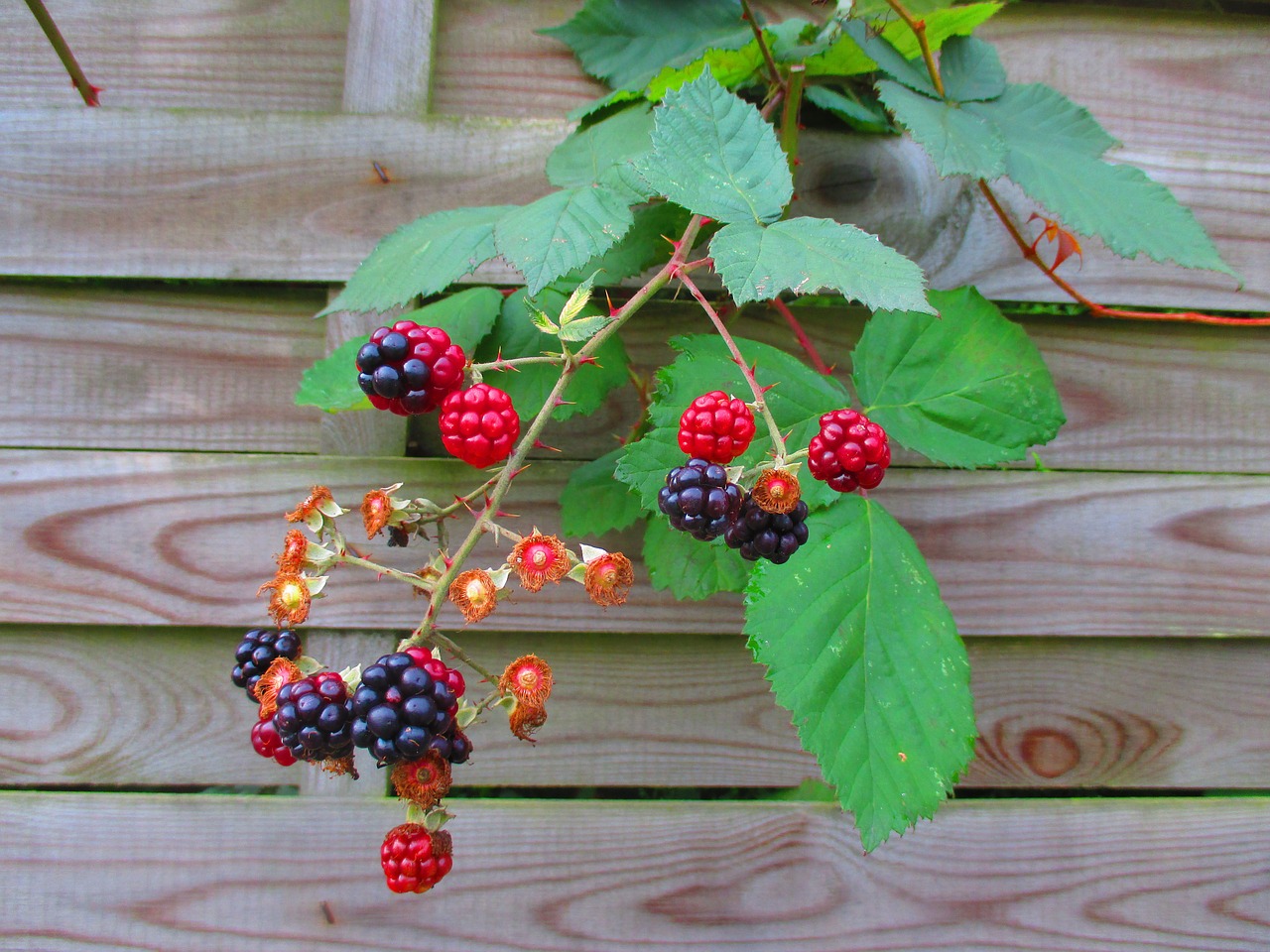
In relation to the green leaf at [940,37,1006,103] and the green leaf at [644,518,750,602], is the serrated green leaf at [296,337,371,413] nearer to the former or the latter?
the green leaf at [644,518,750,602]

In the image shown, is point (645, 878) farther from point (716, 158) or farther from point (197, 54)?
point (197, 54)

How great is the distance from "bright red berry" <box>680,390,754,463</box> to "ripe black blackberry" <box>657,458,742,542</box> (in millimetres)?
19

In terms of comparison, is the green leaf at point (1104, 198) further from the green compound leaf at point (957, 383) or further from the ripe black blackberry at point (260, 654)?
the ripe black blackberry at point (260, 654)

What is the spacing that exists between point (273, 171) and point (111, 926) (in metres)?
1.10

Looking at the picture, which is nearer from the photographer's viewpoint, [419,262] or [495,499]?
[495,499]

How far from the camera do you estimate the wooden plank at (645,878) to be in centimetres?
109

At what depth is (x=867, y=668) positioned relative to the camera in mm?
808

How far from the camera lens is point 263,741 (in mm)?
694

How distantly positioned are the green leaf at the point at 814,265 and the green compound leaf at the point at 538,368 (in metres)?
0.28

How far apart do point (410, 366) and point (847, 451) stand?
0.39 metres

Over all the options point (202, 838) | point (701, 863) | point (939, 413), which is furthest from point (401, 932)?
point (939, 413)

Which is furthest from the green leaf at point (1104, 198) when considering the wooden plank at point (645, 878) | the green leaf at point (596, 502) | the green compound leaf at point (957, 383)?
the wooden plank at point (645, 878)

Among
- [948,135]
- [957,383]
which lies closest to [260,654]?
[957,383]

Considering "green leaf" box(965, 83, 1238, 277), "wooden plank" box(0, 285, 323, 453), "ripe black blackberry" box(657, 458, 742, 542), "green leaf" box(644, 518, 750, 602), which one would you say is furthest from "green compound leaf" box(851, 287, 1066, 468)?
"wooden plank" box(0, 285, 323, 453)
